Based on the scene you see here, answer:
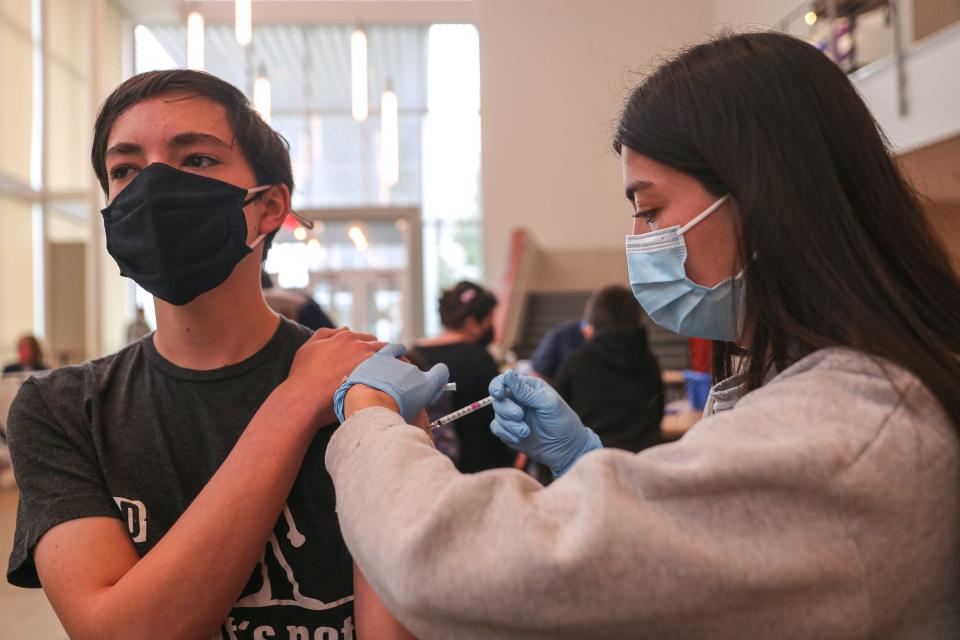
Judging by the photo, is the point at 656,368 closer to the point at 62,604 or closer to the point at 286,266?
the point at 62,604

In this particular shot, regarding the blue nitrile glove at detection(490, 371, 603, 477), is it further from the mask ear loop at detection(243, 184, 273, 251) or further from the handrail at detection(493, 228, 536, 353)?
the handrail at detection(493, 228, 536, 353)

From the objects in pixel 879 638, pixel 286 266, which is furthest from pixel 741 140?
pixel 286 266

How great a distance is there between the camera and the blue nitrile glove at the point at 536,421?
1.40m

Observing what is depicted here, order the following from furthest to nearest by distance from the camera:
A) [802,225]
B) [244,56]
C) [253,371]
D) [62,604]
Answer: [244,56] < [253,371] < [62,604] < [802,225]

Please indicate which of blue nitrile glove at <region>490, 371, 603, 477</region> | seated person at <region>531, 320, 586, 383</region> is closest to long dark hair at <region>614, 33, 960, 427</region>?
blue nitrile glove at <region>490, 371, 603, 477</region>

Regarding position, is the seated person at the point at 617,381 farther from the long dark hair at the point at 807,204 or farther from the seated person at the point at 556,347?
the long dark hair at the point at 807,204

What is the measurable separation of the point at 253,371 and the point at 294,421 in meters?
0.20

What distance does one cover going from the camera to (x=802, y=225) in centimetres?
93

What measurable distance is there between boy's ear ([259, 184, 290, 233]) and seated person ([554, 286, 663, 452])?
278 centimetres

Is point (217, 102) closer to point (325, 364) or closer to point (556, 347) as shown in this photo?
point (325, 364)

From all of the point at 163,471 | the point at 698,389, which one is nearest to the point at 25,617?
the point at 163,471

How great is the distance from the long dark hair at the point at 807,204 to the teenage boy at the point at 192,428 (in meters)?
0.60

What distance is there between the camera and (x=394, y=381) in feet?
3.79

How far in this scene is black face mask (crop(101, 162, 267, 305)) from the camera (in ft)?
4.18
